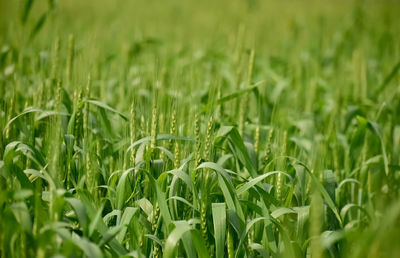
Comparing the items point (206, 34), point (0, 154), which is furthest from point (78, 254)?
point (206, 34)

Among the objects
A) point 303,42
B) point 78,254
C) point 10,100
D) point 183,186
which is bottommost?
point 78,254

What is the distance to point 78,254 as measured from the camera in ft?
4.46

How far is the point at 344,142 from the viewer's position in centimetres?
264

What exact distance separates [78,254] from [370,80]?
3.76m

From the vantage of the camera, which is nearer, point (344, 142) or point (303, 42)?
point (344, 142)

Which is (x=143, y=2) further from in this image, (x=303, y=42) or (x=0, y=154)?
(x=0, y=154)

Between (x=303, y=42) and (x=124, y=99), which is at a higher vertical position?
(x=303, y=42)

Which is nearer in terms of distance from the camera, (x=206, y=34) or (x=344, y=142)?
(x=344, y=142)

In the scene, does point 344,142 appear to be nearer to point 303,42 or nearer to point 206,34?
point 303,42

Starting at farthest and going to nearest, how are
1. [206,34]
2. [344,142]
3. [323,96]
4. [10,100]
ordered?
[206,34]
[323,96]
[344,142]
[10,100]

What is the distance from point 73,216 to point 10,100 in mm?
762

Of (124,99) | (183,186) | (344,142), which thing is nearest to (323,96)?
(344,142)

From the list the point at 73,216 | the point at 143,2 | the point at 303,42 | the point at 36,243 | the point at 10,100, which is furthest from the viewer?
the point at 143,2

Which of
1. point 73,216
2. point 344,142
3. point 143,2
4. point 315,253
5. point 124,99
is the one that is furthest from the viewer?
point 143,2
